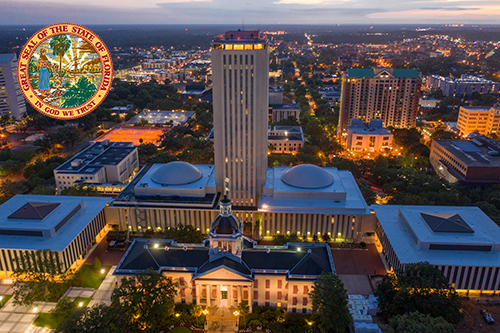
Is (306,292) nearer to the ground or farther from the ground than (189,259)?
nearer to the ground

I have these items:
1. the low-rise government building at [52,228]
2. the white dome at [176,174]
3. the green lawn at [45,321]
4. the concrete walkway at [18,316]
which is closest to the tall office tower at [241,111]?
the white dome at [176,174]

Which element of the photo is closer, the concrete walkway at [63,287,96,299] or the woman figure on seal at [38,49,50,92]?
the woman figure on seal at [38,49,50,92]

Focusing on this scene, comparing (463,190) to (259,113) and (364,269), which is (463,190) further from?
(259,113)

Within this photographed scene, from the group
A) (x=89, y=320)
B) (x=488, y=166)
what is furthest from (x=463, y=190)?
(x=89, y=320)

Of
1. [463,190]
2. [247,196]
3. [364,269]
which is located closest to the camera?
[364,269]

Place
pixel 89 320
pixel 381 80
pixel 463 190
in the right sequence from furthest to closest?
pixel 381 80, pixel 463 190, pixel 89 320

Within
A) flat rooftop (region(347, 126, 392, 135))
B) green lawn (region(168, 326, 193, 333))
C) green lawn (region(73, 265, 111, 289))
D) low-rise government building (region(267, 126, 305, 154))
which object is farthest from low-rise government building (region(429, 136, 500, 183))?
green lawn (region(73, 265, 111, 289))

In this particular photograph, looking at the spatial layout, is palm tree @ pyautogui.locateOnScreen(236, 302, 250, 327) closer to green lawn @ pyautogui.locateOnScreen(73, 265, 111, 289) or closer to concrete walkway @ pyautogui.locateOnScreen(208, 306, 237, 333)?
concrete walkway @ pyautogui.locateOnScreen(208, 306, 237, 333)

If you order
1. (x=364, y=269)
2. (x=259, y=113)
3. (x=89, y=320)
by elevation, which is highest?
(x=259, y=113)
